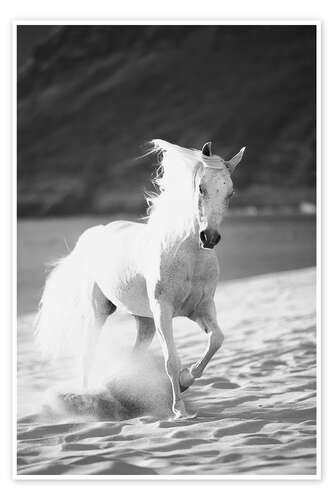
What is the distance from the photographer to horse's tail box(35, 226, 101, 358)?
2.80 metres

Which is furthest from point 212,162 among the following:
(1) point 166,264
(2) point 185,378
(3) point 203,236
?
(2) point 185,378

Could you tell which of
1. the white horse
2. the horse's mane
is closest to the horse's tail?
the white horse

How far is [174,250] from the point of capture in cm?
231

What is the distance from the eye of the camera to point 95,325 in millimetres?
2799

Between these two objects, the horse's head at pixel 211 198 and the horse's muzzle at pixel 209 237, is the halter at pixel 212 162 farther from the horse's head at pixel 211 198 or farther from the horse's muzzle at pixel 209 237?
the horse's muzzle at pixel 209 237

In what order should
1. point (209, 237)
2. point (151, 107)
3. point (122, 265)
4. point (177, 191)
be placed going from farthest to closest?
point (151, 107) < point (122, 265) < point (177, 191) < point (209, 237)

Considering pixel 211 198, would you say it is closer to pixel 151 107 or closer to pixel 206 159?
pixel 206 159

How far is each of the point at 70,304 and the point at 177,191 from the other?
0.86 metres

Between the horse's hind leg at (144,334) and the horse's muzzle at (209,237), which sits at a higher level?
the horse's muzzle at (209,237)

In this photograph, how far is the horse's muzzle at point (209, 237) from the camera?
2113 millimetres

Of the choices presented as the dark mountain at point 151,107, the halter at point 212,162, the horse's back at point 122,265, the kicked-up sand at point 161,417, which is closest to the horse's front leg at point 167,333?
the horse's back at point 122,265

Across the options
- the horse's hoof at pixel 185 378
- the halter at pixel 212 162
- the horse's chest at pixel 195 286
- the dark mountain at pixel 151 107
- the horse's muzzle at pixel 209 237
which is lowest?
the horse's hoof at pixel 185 378
